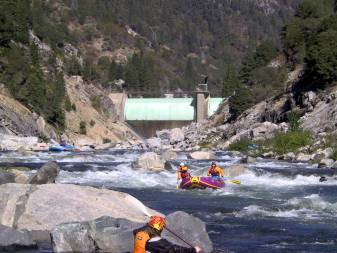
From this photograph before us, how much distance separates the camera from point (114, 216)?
16656 millimetres

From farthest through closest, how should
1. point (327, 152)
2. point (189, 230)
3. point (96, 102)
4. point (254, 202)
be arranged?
1. point (96, 102)
2. point (327, 152)
3. point (254, 202)
4. point (189, 230)

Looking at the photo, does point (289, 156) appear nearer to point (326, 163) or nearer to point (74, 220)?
point (326, 163)

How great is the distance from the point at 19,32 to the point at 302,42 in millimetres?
32309

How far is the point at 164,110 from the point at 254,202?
253 ft

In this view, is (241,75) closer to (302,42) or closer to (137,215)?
(302,42)

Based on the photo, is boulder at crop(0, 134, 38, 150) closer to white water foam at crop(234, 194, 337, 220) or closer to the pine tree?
white water foam at crop(234, 194, 337, 220)

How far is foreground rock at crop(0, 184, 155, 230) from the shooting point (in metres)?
16.2

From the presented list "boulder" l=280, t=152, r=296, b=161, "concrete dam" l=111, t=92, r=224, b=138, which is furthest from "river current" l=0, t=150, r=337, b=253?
"concrete dam" l=111, t=92, r=224, b=138

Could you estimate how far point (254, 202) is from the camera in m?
23.2

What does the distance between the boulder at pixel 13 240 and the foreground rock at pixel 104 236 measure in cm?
99

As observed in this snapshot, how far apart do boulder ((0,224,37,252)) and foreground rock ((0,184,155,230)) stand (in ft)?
2.93

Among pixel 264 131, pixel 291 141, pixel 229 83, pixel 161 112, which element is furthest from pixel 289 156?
pixel 229 83

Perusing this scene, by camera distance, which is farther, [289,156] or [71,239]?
[289,156]

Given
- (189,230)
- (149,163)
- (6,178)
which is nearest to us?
(189,230)
